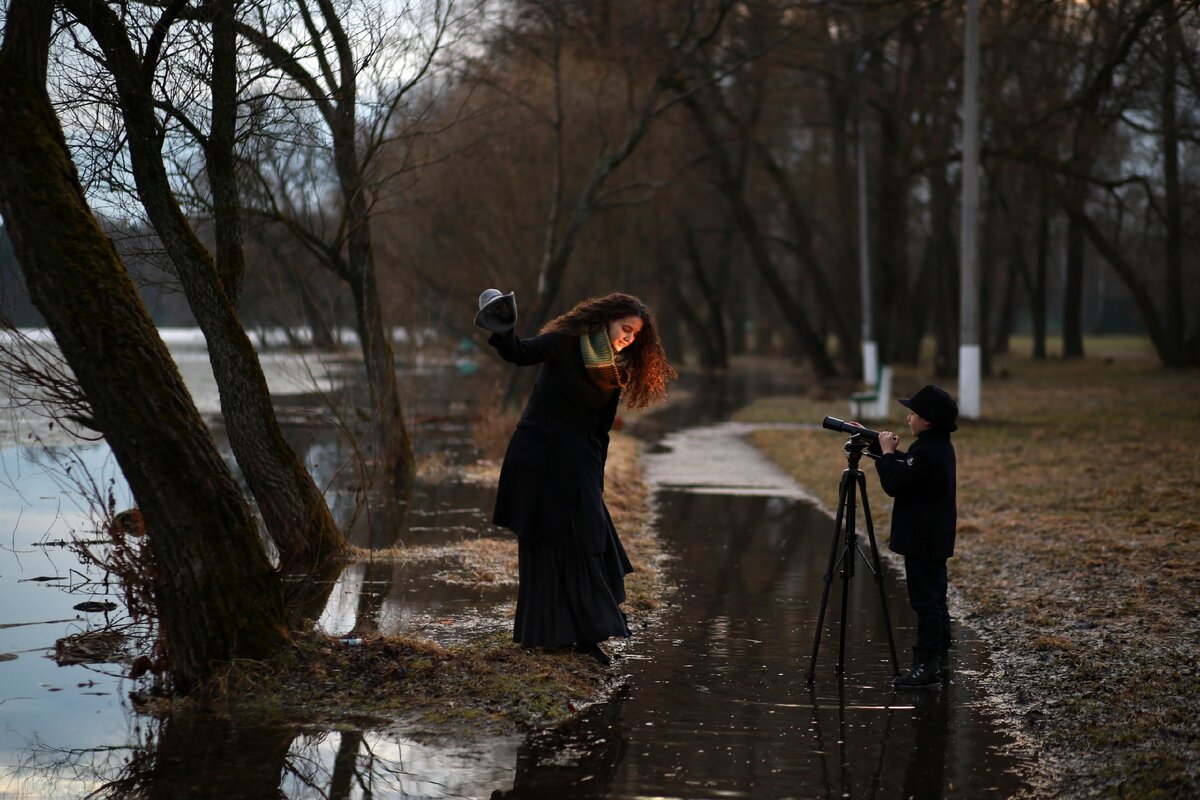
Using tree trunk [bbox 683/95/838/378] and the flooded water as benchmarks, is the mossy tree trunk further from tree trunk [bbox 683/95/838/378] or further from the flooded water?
tree trunk [bbox 683/95/838/378]

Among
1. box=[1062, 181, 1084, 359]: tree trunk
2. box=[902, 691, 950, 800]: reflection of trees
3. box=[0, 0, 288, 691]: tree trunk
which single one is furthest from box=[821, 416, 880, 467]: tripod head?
box=[1062, 181, 1084, 359]: tree trunk

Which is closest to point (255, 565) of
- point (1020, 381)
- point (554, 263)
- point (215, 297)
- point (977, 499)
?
point (215, 297)

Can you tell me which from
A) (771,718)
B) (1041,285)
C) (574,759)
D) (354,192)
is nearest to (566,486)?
(771,718)

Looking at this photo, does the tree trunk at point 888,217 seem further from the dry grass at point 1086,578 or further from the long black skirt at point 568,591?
the long black skirt at point 568,591

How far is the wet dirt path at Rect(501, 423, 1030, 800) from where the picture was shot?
18.1ft

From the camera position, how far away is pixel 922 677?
23.0 ft

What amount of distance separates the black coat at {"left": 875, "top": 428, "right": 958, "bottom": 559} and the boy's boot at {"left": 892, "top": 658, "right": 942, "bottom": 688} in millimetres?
572

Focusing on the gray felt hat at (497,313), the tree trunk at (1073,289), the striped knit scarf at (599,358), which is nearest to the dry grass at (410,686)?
the striped knit scarf at (599,358)

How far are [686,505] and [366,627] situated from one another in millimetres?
6813

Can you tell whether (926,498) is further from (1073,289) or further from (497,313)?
(1073,289)

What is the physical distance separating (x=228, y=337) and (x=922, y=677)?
5.05 meters

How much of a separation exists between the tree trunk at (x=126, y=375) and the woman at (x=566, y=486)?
145 centimetres

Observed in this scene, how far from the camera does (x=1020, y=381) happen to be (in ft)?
127

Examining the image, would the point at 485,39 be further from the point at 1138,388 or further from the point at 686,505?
the point at 1138,388
